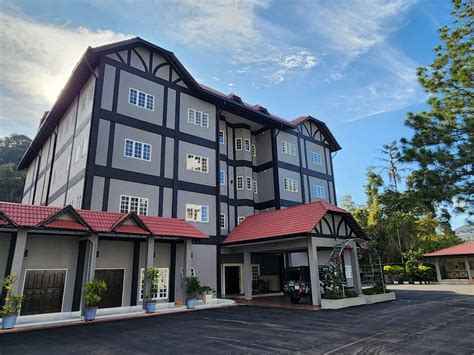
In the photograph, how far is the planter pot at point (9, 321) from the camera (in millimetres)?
11039

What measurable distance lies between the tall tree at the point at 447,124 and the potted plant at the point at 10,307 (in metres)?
16.8

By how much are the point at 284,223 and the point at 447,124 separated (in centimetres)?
985

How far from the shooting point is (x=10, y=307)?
1144 cm

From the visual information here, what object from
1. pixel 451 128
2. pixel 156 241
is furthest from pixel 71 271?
pixel 451 128

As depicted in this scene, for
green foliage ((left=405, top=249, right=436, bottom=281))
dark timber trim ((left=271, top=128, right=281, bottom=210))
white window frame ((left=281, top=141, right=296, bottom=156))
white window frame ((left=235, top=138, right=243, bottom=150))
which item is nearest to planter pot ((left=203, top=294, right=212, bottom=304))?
dark timber trim ((left=271, top=128, right=281, bottom=210))

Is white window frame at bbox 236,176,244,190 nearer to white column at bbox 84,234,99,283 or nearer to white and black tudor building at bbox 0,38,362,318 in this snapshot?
white and black tudor building at bbox 0,38,362,318

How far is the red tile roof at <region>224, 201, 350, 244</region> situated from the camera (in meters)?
17.3

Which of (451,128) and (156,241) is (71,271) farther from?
(451,128)

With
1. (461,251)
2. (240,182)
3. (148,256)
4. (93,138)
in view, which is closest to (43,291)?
(148,256)

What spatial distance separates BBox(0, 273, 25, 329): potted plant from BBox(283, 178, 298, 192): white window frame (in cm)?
2016

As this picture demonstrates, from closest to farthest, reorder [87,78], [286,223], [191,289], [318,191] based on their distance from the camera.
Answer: [191,289]
[286,223]
[87,78]
[318,191]

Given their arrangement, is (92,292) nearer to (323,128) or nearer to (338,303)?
(338,303)

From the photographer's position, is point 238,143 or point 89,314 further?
point 238,143

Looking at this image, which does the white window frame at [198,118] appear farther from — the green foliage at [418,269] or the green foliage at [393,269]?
the green foliage at [393,269]
